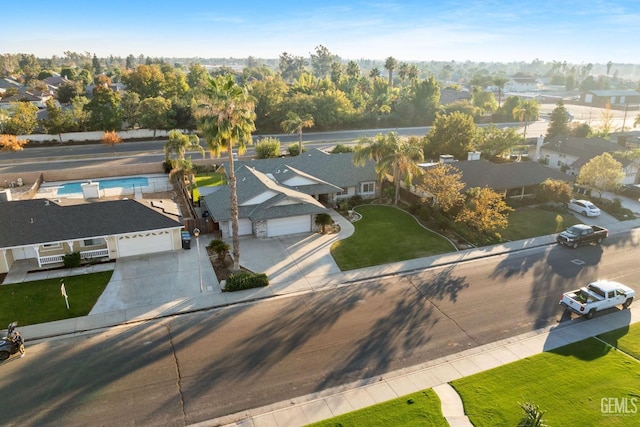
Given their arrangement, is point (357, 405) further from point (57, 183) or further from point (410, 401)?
point (57, 183)

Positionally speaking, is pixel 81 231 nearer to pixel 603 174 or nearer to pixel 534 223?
pixel 534 223

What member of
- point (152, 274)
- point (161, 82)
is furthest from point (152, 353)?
point (161, 82)

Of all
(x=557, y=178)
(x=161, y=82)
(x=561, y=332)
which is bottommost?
(x=561, y=332)

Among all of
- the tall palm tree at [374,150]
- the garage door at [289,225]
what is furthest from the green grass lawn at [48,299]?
the tall palm tree at [374,150]

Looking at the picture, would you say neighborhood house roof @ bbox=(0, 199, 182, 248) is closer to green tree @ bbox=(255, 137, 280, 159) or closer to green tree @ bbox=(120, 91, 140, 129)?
green tree @ bbox=(255, 137, 280, 159)

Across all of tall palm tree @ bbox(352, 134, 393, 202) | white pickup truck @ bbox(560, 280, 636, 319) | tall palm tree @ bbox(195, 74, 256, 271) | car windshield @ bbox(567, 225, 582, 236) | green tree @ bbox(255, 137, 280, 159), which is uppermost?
tall palm tree @ bbox(195, 74, 256, 271)

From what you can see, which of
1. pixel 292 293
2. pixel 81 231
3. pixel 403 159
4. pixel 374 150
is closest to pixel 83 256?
pixel 81 231

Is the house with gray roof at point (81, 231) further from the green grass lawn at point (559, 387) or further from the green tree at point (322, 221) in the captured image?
the green grass lawn at point (559, 387)

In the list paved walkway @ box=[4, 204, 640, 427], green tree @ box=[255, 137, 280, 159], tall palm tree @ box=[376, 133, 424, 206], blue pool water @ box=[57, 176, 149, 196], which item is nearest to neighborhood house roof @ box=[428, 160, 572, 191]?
tall palm tree @ box=[376, 133, 424, 206]
